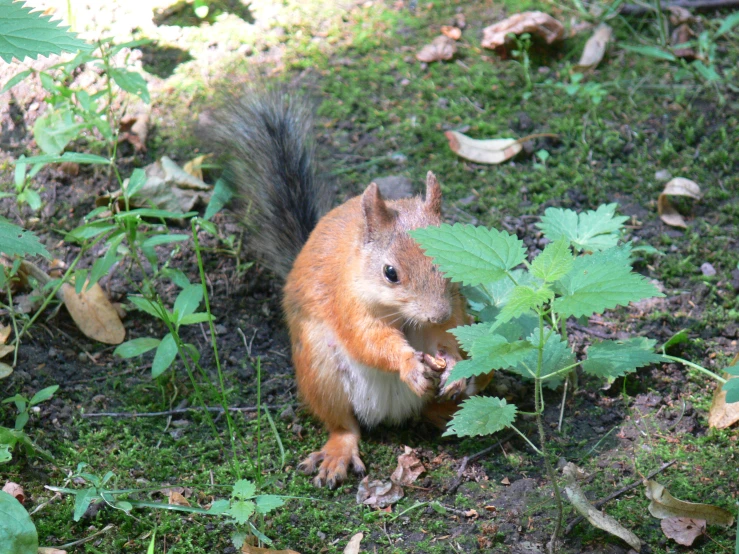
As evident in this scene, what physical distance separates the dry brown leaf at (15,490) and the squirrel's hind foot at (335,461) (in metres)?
0.81

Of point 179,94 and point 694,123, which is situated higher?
point 179,94

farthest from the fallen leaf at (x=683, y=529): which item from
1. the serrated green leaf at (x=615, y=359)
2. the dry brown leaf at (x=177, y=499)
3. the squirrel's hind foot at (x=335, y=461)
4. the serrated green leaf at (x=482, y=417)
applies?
the dry brown leaf at (x=177, y=499)

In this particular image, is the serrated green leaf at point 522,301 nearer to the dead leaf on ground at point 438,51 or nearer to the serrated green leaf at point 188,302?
the serrated green leaf at point 188,302

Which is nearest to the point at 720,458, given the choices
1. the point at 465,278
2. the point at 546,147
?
the point at 465,278

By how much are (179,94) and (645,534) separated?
8.93 feet

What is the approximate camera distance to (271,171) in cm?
315

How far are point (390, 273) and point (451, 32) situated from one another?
210 centimetres

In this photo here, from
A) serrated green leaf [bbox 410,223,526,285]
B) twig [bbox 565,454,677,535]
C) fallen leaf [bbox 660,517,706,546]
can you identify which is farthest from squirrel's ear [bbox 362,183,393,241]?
fallen leaf [bbox 660,517,706,546]

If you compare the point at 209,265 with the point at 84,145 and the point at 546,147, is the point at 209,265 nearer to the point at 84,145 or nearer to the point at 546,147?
the point at 84,145

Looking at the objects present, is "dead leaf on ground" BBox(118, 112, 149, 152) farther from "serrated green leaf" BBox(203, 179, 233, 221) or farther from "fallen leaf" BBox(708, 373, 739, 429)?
"fallen leaf" BBox(708, 373, 739, 429)

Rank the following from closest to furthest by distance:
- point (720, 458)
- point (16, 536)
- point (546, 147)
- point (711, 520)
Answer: point (16, 536) → point (711, 520) → point (720, 458) → point (546, 147)

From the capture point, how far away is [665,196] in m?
3.24

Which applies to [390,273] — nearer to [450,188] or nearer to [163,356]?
[163,356]

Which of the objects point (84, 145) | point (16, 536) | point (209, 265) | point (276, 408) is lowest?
point (276, 408)
